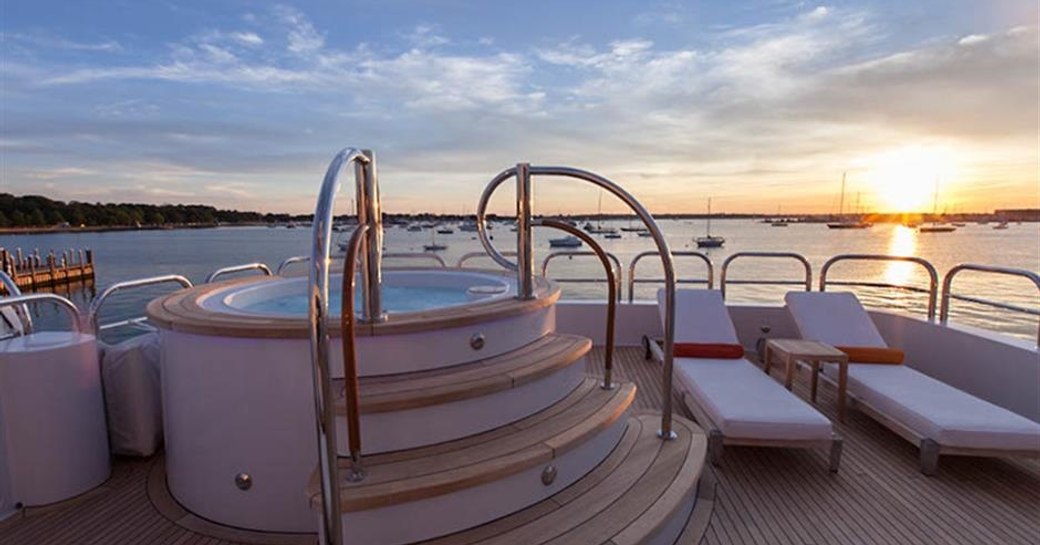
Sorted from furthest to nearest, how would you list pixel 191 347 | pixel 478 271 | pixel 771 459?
pixel 478 271
pixel 771 459
pixel 191 347

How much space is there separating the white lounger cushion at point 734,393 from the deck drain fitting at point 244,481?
7.28ft

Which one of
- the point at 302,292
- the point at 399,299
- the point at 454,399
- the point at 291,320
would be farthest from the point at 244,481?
the point at 399,299

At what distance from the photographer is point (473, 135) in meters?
10.2

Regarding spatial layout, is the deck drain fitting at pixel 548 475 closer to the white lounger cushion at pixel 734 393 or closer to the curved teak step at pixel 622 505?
the curved teak step at pixel 622 505

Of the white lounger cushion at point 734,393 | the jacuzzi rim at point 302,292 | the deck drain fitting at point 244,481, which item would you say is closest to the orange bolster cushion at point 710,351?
the white lounger cushion at point 734,393

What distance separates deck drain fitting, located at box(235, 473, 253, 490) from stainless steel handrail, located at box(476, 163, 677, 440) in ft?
4.78

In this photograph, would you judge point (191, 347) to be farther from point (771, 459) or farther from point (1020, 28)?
point (1020, 28)

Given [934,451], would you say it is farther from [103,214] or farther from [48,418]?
[103,214]

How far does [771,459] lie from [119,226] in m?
84.0

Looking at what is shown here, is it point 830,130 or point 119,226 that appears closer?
point 830,130

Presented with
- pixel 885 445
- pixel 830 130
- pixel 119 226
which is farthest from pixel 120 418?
pixel 119 226

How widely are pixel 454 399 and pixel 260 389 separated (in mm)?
788

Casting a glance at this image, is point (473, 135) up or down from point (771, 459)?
up

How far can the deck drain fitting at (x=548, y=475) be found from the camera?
5.95ft
